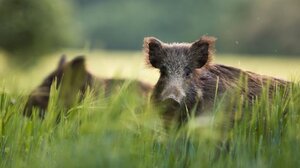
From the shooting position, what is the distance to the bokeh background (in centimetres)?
1941

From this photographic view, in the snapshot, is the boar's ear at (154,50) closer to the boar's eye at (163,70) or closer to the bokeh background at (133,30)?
the boar's eye at (163,70)

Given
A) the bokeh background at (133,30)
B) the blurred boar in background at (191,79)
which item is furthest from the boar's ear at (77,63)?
Answer: the blurred boar in background at (191,79)

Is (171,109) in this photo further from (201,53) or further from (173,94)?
(201,53)

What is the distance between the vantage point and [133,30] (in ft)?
183

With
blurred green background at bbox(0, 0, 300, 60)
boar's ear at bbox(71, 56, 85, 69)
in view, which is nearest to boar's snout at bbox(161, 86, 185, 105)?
boar's ear at bbox(71, 56, 85, 69)

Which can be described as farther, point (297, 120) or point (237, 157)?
point (297, 120)

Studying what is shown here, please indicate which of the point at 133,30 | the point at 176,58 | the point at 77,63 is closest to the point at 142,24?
the point at 133,30

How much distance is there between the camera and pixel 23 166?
456 centimetres

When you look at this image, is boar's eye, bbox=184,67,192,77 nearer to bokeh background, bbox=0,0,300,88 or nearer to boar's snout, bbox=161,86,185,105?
boar's snout, bbox=161,86,185,105

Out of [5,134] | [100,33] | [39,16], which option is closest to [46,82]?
[5,134]

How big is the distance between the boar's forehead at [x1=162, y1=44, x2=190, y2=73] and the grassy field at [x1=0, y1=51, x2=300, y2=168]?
0.78 m

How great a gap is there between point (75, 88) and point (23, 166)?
3.60 m

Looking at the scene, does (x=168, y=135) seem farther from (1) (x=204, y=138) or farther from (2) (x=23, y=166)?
(2) (x=23, y=166)

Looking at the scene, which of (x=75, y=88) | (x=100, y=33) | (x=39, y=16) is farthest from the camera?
(x=100, y=33)
